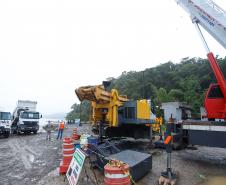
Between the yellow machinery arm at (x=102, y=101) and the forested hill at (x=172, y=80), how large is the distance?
1581 inches

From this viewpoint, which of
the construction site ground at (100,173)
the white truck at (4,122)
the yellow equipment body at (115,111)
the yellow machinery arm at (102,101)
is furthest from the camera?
the white truck at (4,122)

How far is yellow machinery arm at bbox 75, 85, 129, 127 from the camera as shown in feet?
28.8

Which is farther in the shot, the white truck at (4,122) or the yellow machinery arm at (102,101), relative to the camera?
the white truck at (4,122)

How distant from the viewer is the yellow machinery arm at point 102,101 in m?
8.77

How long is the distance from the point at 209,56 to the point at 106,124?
5.25 meters

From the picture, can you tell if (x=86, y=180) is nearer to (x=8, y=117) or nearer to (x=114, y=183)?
(x=114, y=183)

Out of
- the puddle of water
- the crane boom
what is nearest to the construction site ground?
the puddle of water

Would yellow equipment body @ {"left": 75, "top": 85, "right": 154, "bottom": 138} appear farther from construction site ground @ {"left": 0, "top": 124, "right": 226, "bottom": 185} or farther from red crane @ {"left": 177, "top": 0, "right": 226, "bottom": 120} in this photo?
red crane @ {"left": 177, "top": 0, "right": 226, "bottom": 120}

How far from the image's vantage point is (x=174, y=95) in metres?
48.8

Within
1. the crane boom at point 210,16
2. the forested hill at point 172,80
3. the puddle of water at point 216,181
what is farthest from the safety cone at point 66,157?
the forested hill at point 172,80

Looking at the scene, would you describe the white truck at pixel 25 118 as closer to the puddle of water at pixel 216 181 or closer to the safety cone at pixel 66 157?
the safety cone at pixel 66 157

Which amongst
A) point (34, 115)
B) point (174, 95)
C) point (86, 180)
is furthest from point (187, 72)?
point (86, 180)

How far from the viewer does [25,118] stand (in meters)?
23.9

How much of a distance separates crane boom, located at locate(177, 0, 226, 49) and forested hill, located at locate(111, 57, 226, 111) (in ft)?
131
